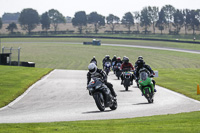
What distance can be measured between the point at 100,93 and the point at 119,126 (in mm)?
3336

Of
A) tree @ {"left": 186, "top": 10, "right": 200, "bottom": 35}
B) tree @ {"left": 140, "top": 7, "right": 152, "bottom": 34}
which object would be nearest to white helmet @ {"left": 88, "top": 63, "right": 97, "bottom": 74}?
tree @ {"left": 186, "top": 10, "right": 200, "bottom": 35}

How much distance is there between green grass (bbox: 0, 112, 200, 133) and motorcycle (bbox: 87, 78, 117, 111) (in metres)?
2.02

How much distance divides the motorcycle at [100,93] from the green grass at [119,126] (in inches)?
79.4

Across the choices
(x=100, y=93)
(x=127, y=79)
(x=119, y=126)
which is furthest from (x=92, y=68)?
(x=127, y=79)

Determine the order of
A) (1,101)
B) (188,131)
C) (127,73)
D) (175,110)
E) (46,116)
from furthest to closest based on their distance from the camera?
(127,73)
(1,101)
(175,110)
(46,116)
(188,131)

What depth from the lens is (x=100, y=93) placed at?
1360cm

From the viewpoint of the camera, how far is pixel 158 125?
10297mm

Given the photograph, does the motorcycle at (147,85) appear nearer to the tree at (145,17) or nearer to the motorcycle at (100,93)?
the motorcycle at (100,93)

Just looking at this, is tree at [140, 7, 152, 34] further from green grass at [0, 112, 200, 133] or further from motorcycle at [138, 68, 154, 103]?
green grass at [0, 112, 200, 133]

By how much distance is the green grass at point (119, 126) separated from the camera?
9.59m

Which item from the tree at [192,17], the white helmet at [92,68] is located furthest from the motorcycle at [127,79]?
the tree at [192,17]

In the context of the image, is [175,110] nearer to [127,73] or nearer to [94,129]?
[94,129]

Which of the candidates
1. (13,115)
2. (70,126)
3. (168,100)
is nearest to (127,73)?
(168,100)

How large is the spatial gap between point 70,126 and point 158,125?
2.25 metres
